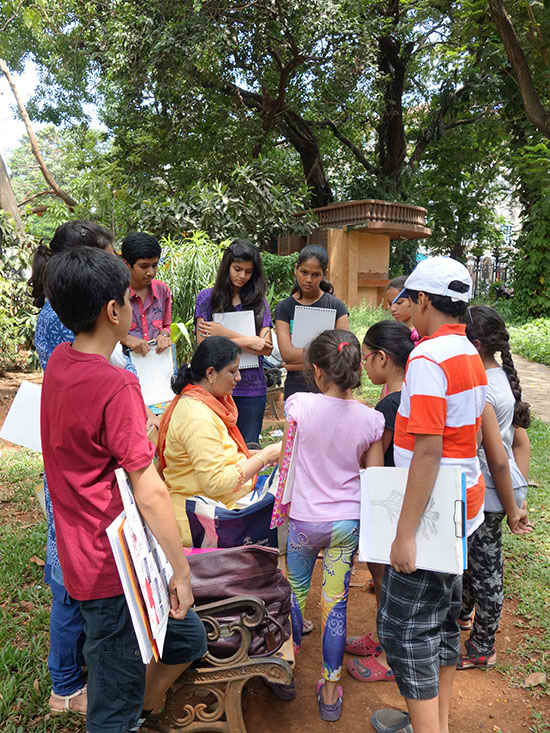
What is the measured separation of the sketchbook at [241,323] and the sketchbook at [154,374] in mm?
378

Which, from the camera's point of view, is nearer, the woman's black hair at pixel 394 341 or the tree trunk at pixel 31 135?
the woman's black hair at pixel 394 341

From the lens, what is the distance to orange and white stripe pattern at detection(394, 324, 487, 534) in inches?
67.3

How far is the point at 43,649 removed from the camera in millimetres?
2699

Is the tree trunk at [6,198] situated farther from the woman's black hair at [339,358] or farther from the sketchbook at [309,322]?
the woman's black hair at [339,358]

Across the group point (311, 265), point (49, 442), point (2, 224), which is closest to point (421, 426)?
point (49, 442)

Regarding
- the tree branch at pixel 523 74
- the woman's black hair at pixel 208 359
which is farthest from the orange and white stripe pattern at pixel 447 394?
the tree branch at pixel 523 74

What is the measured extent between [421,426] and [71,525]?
105cm

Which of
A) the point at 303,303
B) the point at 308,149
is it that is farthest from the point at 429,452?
the point at 308,149

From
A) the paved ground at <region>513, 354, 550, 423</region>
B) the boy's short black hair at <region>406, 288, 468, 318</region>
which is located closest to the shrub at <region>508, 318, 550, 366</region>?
the paved ground at <region>513, 354, 550, 423</region>

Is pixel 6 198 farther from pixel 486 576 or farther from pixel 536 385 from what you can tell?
pixel 536 385

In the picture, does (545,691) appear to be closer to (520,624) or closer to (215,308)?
(520,624)

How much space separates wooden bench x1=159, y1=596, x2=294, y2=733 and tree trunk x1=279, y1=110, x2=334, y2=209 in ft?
37.1

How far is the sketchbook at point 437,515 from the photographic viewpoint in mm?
1734

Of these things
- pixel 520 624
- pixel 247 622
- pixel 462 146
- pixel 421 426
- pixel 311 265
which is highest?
pixel 462 146
